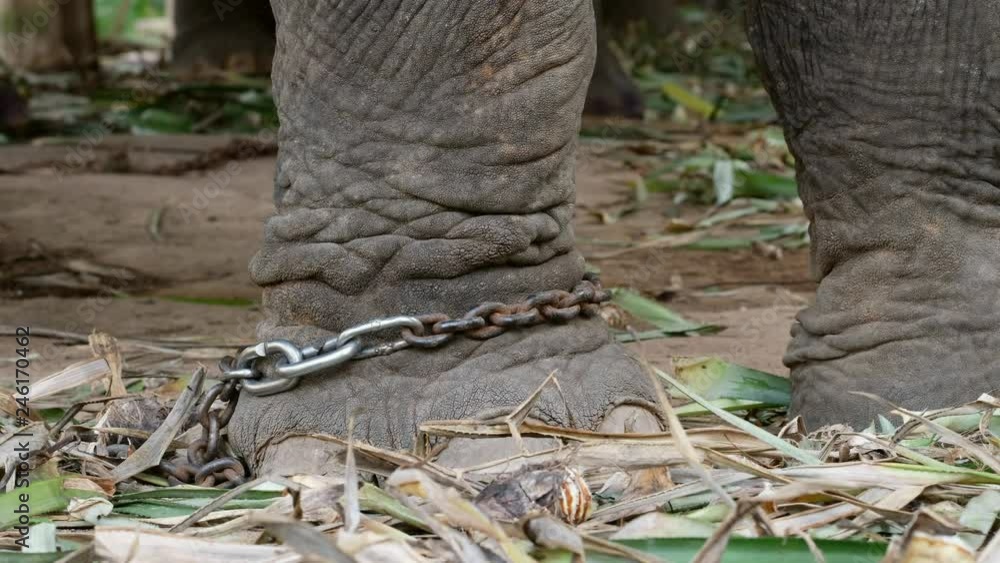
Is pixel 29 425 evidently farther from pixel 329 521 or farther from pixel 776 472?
pixel 776 472

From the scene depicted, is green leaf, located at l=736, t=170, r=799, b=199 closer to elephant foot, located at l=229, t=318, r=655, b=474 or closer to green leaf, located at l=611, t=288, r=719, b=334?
green leaf, located at l=611, t=288, r=719, b=334

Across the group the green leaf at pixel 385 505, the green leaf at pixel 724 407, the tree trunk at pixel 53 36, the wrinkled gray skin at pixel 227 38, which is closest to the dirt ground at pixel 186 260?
the green leaf at pixel 724 407

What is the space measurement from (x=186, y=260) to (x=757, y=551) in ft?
6.21

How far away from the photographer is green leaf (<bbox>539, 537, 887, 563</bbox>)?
1141mm

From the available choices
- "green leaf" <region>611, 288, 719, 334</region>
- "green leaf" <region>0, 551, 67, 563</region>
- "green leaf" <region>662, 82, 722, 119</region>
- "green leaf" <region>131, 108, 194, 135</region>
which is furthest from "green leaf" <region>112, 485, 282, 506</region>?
"green leaf" <region>662, 82, 722, 119</region>

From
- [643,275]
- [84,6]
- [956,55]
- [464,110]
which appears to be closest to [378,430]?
[464,110]

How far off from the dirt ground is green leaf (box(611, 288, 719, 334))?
0.06 ft

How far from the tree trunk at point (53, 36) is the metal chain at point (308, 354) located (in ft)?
16.4

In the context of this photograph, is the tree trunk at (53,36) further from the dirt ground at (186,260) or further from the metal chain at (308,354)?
the metal chain at (308,354)

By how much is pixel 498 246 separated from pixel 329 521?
394 millimetres

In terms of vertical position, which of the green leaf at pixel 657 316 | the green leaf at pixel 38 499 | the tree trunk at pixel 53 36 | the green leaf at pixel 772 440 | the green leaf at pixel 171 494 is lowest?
the tree trunk at pixel 53 36

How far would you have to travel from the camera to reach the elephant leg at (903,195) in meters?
1.68

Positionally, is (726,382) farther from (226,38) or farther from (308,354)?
(226,38)

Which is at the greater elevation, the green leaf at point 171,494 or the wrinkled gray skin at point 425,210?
the wrinkled gray skin at point 425,210
